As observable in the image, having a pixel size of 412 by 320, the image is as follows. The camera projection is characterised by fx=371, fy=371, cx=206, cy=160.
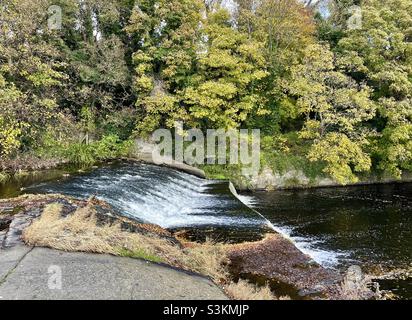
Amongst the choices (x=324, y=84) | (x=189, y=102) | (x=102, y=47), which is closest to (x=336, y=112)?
(x=324, y=84)

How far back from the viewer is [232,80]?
2070cm

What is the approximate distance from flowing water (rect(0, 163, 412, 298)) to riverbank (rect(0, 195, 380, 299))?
4.00 feet

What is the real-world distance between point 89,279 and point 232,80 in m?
17.0

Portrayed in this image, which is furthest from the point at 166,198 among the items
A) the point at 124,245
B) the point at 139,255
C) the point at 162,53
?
the point at 162,53

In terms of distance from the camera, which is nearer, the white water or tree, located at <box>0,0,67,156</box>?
the white water

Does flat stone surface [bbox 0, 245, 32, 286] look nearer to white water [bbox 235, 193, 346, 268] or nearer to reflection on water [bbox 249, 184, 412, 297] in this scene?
white water [bbox 235, 193, 346, 268]

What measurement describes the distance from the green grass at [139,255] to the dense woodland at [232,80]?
12.8 meters

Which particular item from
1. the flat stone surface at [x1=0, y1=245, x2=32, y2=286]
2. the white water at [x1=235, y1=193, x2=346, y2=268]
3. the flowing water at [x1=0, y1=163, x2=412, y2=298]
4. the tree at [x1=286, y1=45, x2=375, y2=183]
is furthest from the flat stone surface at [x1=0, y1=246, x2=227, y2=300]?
the tree at [x1=286, y1=45, x2=375, y2=183]

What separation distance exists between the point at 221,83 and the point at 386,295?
48.6 ft

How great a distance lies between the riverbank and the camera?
20.6 feet

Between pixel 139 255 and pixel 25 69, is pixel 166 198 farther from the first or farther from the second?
pixel 25 69

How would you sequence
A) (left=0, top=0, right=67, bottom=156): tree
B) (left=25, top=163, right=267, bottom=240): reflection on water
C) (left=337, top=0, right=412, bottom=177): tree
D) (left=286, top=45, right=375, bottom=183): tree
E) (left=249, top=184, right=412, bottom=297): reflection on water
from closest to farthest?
(left=249, top=184, right=412, bottom=297): reflection on water < (left=25, top=163, right=267, bottom=240): reflection on water < (left=0, top=0, right=67, bottom=156): tree < (left=286, top=45, right=375, bottom=183): tree < (left=337, top=0, right=412, bottom=177): tree

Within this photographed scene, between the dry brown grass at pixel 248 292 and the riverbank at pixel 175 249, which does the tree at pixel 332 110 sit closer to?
the riverbank at pixel 175 249

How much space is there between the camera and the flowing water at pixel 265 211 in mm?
9805
